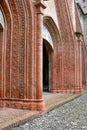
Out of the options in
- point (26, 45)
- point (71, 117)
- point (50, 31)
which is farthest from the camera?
point (50, 31)

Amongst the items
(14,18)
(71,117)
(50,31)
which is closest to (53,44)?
(50,31)

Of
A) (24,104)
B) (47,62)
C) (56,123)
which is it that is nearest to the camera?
(56,123)

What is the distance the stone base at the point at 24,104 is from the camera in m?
8.12

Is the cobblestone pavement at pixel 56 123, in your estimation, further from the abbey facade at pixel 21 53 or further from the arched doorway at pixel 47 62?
the arched doorway at pixel 47 62

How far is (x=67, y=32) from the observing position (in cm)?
1595

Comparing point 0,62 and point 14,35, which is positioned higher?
point 14,35

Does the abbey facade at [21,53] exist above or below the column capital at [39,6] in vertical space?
below

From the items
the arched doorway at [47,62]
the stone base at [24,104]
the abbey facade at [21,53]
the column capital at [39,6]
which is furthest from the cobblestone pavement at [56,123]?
the arched doorway at [47,62]

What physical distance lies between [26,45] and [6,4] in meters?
1.50

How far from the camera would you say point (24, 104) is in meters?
8.29

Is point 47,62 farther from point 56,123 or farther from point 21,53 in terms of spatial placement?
point 56,123

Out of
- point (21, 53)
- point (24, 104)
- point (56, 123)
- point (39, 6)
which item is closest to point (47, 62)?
point (21, 53)

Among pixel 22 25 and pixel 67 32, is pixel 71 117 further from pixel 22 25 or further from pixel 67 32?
pixel 67 32

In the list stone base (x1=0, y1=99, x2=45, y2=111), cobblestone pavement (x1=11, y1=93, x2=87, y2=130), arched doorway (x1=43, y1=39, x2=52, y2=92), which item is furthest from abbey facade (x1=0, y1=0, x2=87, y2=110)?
arched doorway (x1=43, y1=39, x2=52, y2=92)
